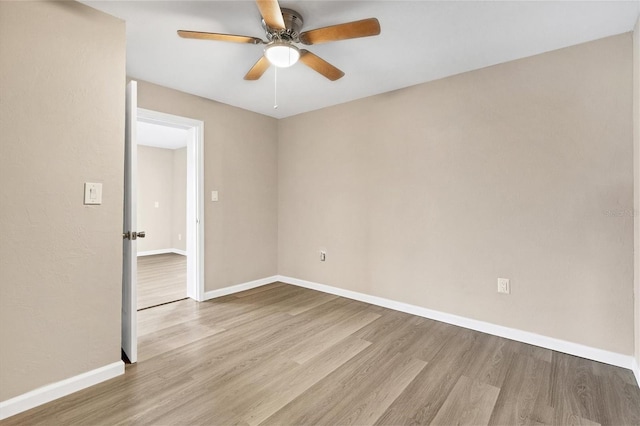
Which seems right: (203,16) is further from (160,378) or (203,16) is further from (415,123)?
(160,378)

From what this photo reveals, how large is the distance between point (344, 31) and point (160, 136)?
502cm

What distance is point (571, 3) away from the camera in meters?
1.74

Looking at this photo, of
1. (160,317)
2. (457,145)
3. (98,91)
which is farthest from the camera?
(160,317)

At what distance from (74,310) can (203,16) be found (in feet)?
6.48

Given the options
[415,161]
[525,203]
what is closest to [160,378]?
[415,161]

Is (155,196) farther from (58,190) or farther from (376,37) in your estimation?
(376,37)

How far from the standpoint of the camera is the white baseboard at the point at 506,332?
6.73 feet

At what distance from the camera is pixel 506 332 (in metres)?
2.45

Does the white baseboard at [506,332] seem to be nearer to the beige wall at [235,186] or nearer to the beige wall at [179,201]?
the beige wall at [235,186]

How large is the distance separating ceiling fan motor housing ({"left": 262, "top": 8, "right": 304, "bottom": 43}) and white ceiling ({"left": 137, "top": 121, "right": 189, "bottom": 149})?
11.3ft

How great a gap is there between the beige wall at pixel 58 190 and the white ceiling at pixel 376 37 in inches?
13.9

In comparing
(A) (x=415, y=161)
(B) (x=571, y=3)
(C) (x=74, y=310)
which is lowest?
(C) (x=74, y=310)

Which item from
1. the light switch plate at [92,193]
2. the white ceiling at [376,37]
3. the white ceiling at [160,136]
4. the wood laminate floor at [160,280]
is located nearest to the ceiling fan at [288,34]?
the white ceiling at [376,37]

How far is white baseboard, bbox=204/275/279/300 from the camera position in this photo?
11.2 ft
